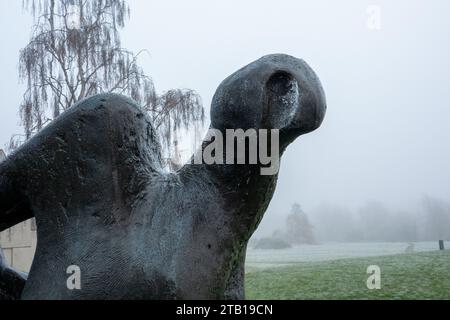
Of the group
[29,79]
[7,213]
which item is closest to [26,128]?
[29,79]

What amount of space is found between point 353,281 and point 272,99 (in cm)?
852

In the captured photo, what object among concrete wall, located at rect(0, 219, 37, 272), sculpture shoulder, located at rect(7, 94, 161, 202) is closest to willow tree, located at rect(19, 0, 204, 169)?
concrete wall, located at rect(0, 219, 37, 272)

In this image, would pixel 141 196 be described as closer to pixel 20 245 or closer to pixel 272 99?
pixel 272 99

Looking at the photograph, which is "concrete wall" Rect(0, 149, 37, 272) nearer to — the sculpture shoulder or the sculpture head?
the sculpture shoulder

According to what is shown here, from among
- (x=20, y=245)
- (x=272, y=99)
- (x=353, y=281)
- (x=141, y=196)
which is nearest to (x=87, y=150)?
(x=141, y=196)

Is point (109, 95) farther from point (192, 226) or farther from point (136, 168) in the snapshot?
point (192, 226)

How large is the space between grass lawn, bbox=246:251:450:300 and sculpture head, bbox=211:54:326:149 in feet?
22.2

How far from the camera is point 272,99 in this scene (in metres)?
1.38

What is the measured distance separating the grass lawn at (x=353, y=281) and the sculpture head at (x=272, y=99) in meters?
6.78

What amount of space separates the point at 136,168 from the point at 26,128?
927 cm

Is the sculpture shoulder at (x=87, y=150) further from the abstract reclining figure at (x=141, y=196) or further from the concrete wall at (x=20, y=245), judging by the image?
the concrete wall at (x=20, y=245)

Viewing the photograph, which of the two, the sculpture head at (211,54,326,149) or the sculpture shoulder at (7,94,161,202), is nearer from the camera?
the sculpture head at (211,54,326,149)

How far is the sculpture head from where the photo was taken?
1347 millimetres

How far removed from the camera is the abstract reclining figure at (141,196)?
1.35 metres
